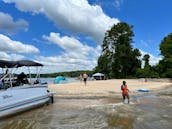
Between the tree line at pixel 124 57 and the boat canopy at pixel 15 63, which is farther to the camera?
the tree line at pixel 124 57

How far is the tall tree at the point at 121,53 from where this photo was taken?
Answer: 76562 millimetres

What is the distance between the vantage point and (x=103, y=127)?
11.8 meters

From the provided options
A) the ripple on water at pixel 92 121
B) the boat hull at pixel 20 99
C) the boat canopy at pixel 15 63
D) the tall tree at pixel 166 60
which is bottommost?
the ripple on water at pixel 92 121

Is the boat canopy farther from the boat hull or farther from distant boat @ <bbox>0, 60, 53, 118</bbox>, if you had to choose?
the boat hull

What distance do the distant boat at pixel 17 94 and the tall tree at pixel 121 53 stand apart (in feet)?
189

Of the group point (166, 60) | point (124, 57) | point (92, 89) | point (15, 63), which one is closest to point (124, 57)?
point (124, 57)

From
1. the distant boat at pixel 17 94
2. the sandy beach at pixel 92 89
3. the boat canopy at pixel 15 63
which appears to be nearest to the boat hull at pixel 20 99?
the distant boat at pixel 17 94

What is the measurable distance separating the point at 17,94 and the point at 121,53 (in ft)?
203

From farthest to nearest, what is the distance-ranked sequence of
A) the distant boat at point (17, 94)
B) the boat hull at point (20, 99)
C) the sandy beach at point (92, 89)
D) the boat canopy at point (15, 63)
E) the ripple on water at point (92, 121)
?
the sandy beach at point (92, 89) < the boat canopy at point (15, 63) < the distant boat at point (17, 94) < the boat hull at point (20, 99) < the ripple on water at point (92, 121)

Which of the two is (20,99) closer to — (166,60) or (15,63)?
(15,63)

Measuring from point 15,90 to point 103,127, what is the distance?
19.4ft

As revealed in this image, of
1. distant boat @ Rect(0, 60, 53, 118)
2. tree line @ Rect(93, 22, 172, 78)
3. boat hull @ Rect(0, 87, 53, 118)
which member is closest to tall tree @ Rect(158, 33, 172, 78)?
tree line @ Rect(93, 22, 172, 78)

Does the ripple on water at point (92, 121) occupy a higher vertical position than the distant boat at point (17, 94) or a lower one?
lower

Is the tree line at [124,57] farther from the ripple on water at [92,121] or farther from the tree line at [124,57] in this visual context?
the ripple on water at [92,121]
